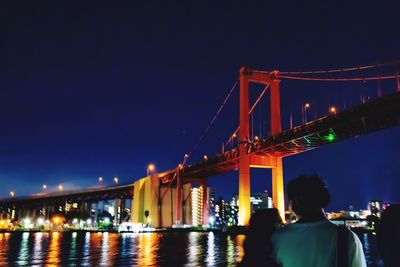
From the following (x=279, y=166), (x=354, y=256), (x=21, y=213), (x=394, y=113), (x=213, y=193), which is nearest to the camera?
(x=354, y=256)

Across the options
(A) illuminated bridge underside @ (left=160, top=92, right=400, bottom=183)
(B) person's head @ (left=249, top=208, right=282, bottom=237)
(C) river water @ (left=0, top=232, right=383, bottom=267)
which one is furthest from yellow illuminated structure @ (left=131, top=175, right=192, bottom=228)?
(B) person's head @ (left=249, top=208, right=282, bottom=237)

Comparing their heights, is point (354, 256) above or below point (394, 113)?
below

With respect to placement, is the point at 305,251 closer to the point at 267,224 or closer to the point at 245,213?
the point at 267,224

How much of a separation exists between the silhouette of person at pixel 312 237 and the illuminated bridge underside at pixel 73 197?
88321mm

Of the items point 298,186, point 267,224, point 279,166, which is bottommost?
point 267,224

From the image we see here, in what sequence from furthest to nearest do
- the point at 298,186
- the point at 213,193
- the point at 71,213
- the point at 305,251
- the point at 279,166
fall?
1. the point at 213,193
2. the point at 71,213
3. the point at 279,166
4. the point at 298,186
5. the point at 305,251

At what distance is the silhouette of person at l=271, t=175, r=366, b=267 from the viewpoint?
7.72 ft

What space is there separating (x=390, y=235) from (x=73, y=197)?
385ft

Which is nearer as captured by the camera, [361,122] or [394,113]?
[394,113]

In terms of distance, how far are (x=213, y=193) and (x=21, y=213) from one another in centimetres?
8330

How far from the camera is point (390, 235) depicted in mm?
2512

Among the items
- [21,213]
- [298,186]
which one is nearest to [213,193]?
[21,213]

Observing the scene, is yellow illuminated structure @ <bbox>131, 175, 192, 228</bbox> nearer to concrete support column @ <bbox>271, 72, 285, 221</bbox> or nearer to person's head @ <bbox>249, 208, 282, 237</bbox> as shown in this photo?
concrete support column @ <bbox>271, 72, 285, 221</bbox>

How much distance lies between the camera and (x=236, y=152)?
5453 cm
